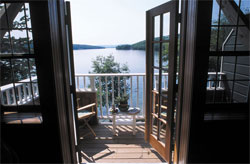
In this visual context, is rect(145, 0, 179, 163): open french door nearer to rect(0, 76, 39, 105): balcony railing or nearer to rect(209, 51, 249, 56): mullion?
rect(209, 51, 249, 56): mullion

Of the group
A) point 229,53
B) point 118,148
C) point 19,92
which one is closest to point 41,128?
point 19,92

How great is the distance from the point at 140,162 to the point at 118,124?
3.71ft

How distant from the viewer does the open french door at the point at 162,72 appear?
196cm

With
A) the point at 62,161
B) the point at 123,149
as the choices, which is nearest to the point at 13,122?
the point at 62,161

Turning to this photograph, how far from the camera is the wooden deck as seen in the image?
8.05 feet

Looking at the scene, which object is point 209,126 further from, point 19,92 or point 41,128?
point 19,92

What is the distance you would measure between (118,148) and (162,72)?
149 cm

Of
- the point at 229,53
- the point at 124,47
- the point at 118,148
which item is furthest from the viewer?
the point at 124,47

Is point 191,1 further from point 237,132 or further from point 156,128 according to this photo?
point 156,128

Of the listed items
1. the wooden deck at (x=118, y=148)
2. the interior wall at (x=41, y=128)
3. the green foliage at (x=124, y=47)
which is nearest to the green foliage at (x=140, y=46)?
the green foliage at (x=124, y=47)

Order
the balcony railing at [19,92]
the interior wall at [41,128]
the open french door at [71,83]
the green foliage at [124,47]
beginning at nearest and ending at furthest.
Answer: the interior wall at [41,128]
the balcony railing at [19,92]
the open french door at [71,83]
the green foliage at [124,47]

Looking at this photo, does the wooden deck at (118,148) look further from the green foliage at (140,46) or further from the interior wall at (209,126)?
the green foliage at (140,46)

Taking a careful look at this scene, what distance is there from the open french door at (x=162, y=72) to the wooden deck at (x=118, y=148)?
20 cm

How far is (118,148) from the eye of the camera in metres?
2.74
